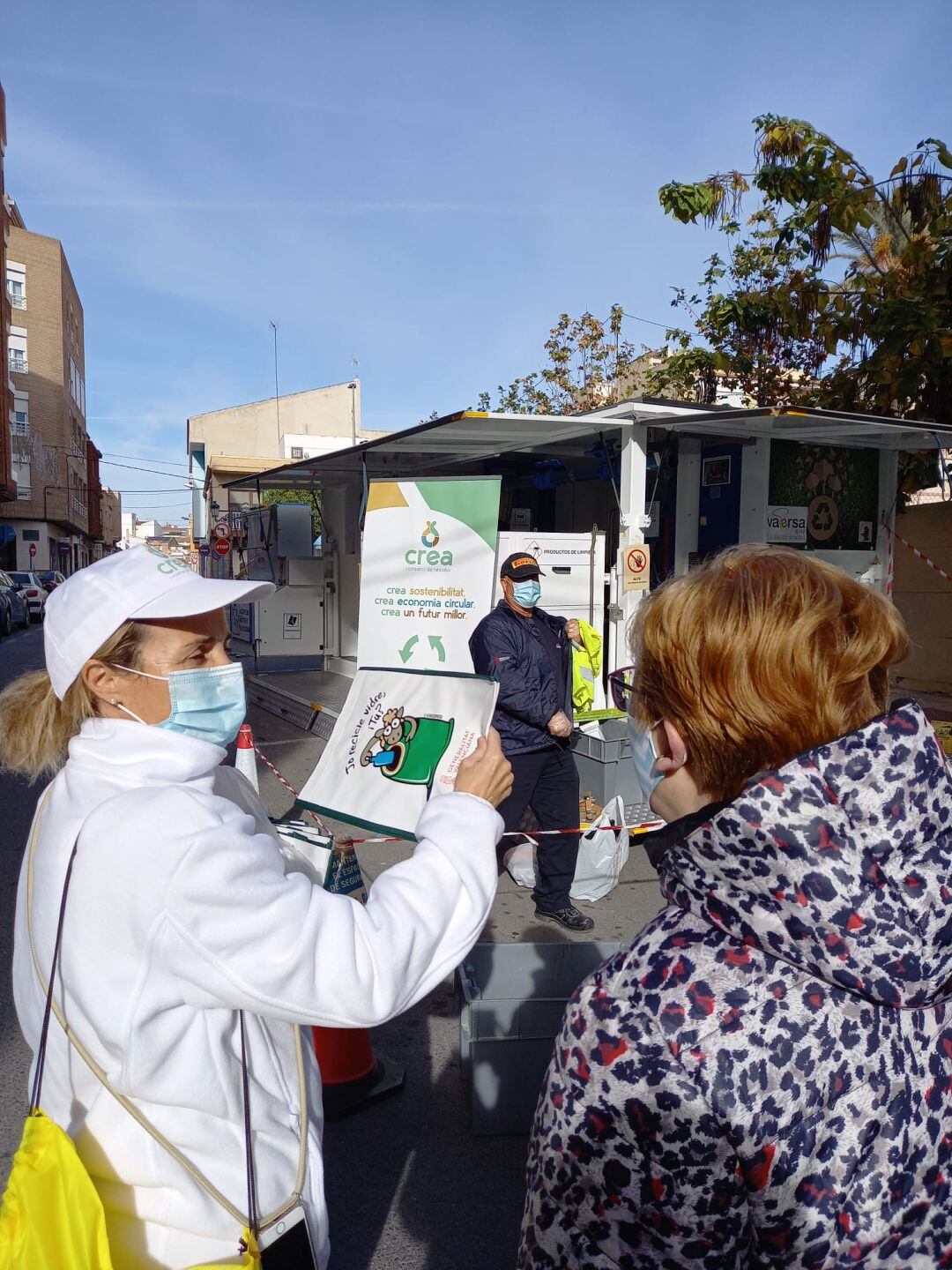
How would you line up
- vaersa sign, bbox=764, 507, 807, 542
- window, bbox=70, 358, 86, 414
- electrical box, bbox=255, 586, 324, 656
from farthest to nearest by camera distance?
window, bbox=70, 358, 86, 414, electrical box, bbox=255, 586, 324, 656, vaersa sign, bbox=764, 507, 807, 542

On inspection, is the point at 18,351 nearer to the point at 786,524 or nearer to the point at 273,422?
the point at 273,422

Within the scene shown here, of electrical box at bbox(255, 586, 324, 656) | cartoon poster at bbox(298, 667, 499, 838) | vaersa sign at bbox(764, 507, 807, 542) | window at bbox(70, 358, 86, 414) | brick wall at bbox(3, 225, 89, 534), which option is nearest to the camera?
cartoon poster at bbox(298, 667, 499, 838)

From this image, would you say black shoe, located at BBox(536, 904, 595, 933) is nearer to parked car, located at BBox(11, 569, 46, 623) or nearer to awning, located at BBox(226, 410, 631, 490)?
awning, located at BBox(226, 410, 631, 490)

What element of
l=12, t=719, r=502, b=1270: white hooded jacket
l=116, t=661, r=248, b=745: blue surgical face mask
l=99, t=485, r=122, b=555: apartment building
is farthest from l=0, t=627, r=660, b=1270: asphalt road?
l=99, t=485, r=122, b=555: apartment building

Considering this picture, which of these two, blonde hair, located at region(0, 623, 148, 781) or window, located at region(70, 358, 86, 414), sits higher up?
window, located at region(70, 358, 86, 414)

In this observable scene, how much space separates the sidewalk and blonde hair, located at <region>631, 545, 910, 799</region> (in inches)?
84.9

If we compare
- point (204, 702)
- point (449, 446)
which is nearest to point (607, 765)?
point (449, 446)

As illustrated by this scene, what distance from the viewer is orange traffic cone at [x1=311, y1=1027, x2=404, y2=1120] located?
10.4 ft

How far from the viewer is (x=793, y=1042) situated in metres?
1.03

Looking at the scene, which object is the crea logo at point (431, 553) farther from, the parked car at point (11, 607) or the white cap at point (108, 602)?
the parked car at point (11, 607)

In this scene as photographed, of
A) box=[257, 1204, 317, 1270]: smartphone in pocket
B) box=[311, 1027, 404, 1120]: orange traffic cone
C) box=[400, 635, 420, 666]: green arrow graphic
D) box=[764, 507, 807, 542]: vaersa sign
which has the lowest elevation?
box=[311, 1027, 404, 1120]: orange traffic cone

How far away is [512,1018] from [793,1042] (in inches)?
80.9

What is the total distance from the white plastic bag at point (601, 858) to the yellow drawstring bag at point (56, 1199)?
4.03m

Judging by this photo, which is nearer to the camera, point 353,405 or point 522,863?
point 522,863
